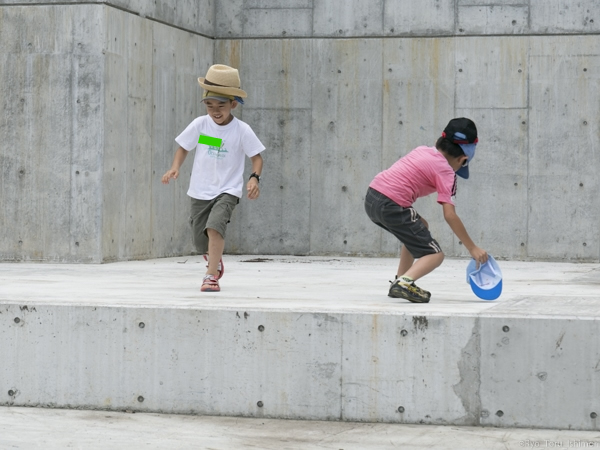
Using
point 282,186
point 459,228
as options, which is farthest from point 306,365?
point 282,186

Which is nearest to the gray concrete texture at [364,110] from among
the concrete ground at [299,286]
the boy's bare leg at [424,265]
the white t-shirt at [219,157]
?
the concrete ground at [299,286]

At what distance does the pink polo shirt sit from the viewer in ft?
21.2

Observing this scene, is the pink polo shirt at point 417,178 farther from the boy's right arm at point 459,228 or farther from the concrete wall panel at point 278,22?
the concrete wall panel at point 278,22

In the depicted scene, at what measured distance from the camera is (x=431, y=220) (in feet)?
41.2

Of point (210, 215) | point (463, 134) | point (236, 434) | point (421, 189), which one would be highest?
point (463, 134)

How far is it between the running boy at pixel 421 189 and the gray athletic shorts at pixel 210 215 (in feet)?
3.36

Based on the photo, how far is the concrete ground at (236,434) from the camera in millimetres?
4863

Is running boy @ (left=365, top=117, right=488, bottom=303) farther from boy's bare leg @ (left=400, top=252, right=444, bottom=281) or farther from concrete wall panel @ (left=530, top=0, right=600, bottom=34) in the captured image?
concrete wall panel @ (left=530, top=0, right=600, bottom=34)

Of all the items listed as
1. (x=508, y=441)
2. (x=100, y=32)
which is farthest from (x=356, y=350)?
(x=100, y=32)

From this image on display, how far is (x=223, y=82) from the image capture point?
7285 millimetres

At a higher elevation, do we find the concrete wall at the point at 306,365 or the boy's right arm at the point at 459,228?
the boy's right arm at the point at 459,228

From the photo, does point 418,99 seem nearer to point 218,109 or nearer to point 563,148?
point 563,148

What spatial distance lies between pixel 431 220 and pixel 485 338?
727cm

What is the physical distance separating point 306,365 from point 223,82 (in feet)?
8.31
